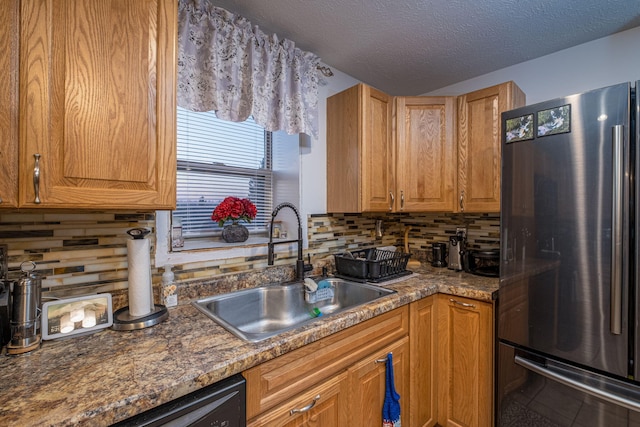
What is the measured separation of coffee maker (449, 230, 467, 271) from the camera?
2.08 metres

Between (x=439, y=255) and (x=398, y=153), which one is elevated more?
(x=398, y=153)

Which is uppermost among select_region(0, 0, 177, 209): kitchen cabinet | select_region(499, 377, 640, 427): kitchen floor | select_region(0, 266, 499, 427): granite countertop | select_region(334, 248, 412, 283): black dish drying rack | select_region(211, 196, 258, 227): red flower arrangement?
select_region(0, 0, 177, 209): kitchen cabinet

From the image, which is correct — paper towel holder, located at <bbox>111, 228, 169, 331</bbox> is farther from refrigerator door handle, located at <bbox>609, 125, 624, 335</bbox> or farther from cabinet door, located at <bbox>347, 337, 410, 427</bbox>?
refrigerator door handle, located at <bbox>609, 125, 624, 335</bbox>

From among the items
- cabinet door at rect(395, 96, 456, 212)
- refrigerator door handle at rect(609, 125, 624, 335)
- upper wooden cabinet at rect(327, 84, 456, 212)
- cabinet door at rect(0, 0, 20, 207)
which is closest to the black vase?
upper wooden cabinet at rect(327, 84, 456, 212)

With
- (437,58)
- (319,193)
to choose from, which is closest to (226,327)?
(319,193)

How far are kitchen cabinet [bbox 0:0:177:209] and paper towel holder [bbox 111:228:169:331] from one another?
0.21 meters

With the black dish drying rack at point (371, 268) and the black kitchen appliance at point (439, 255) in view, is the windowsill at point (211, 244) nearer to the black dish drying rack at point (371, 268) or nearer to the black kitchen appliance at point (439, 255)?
the black dish drying rack at point (371, 268)

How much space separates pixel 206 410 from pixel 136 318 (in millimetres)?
507

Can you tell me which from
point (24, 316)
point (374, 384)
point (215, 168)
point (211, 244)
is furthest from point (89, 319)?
point (374, 384)

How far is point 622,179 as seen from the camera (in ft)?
3.67

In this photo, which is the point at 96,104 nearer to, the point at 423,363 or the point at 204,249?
the point at 204,249

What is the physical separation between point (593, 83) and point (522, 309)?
153 centimetres

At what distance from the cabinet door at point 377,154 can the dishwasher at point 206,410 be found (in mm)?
1305

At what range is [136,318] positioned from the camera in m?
1.08
